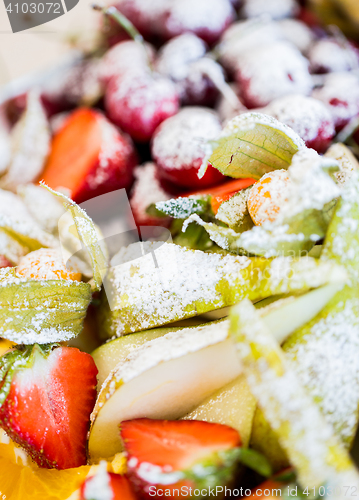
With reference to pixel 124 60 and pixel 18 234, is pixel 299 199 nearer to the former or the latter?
pixel 18 234

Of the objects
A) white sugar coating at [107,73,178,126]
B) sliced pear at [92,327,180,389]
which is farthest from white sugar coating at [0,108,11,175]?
sliced pear at [92,327,180,389]

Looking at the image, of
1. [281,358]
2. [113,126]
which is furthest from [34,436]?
[113,126]

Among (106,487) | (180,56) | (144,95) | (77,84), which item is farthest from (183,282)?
(77,84)

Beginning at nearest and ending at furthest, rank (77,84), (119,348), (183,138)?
(119,348) → (183,138) → (77,84)

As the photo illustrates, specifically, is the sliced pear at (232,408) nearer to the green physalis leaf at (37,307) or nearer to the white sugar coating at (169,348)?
the white sugar coating at (169,348)

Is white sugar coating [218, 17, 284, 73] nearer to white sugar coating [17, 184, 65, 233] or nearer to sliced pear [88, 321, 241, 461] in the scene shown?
white sugar coating [17, 184, 65, 233]

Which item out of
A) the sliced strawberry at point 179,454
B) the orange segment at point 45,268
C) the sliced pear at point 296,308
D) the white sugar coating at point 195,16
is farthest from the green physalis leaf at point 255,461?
the white sugar coating at point 195,16
